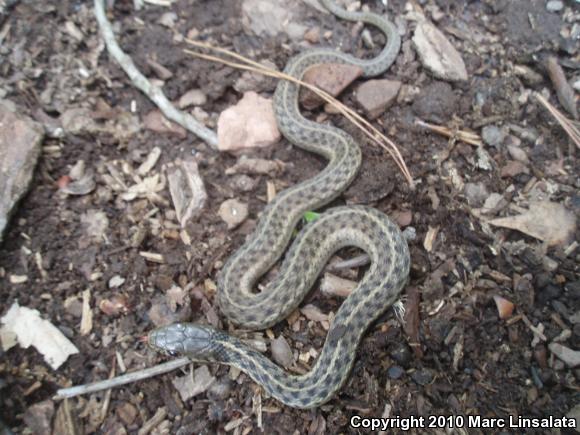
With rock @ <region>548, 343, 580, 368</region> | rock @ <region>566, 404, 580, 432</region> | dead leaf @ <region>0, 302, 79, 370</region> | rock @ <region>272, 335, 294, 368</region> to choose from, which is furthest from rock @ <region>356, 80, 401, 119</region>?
dead leaf @ <region>0, 302, 79, 370</region>

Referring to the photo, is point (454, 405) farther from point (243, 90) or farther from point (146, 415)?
point (243, 90)

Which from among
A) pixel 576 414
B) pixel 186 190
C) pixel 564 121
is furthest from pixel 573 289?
pixel 186 190

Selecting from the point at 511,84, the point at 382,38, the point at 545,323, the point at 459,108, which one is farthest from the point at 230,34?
the point at 545,323

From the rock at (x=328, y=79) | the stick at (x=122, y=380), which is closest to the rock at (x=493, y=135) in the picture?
the rock at (x=328, y=79)

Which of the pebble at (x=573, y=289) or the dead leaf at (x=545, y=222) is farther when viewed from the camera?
the dead leaf at (x=545, y=222)

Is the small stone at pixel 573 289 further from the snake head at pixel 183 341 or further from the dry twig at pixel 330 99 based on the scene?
the snake head at pixel 183 341
